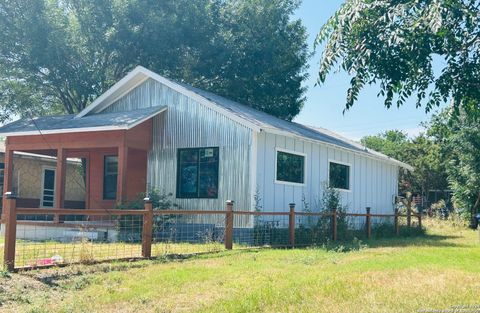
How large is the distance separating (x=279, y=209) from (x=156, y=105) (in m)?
5.29

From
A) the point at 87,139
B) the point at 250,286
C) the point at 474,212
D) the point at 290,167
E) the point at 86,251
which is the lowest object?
the point at 250,286

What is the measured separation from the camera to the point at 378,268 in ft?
30.0

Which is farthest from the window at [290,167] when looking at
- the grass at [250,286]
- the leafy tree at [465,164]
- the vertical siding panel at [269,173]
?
the leafy tree at [465,164]

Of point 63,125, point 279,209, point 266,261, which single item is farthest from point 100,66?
point 266,261

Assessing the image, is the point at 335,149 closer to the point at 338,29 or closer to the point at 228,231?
the point at 228,231

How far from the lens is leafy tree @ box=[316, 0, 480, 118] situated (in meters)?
5.75

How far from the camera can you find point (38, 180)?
23.8 m

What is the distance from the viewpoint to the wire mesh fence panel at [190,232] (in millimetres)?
12336

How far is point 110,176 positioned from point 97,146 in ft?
11.4

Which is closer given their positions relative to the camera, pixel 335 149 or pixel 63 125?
pixel 63 125

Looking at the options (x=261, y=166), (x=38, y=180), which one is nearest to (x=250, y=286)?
(x=261, y=166)

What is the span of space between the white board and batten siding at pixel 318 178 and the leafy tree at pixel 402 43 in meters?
8.84

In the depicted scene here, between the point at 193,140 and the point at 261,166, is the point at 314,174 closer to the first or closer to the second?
the point at 261,166

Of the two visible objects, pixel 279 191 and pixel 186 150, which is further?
pixel 186 150
